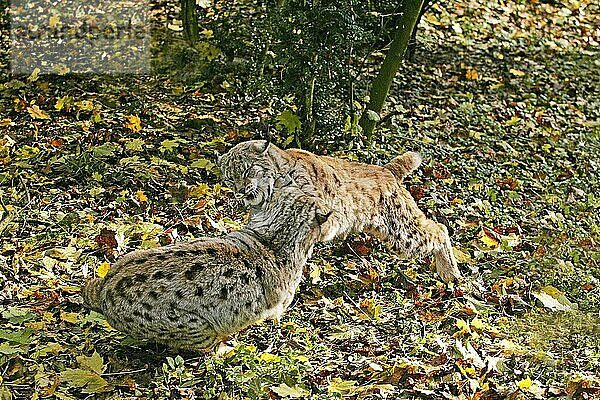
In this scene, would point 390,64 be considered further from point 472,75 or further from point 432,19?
point 432,19

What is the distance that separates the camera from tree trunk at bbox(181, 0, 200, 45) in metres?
8.06

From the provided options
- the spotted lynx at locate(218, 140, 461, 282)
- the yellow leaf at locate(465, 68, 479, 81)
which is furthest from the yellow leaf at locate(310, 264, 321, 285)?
the yellow leaf at locate(465, 68, 479, 81)

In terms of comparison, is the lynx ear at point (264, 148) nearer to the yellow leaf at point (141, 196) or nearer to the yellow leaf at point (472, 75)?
the yellow leaf at point (141, 196)

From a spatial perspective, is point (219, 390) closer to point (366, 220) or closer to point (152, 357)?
point (152, 357)

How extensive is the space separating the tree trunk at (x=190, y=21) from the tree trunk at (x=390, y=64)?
6.68ft

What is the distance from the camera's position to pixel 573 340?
5.05m

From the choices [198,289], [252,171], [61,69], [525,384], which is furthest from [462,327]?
[61,69]

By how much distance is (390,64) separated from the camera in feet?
22.5

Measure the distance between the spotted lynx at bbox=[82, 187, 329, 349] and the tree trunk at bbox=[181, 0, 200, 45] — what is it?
3.96 metres

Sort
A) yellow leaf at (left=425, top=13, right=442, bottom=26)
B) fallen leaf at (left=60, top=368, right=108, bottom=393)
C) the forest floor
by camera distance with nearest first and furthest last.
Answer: fallen leaf at (left=60, top=368, right=108, bottom=393), the forest floor, yellow leaf at (left=425, top=13, right=442, bottom=26)

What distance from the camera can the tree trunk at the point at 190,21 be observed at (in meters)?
8.06

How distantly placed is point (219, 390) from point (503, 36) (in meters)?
6.76

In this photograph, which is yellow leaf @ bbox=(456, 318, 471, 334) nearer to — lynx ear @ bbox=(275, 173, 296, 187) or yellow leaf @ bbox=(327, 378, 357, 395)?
yellow leaf @ bbox=(327, 378, 357, 395)

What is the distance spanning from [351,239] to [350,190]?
26.0 inches
